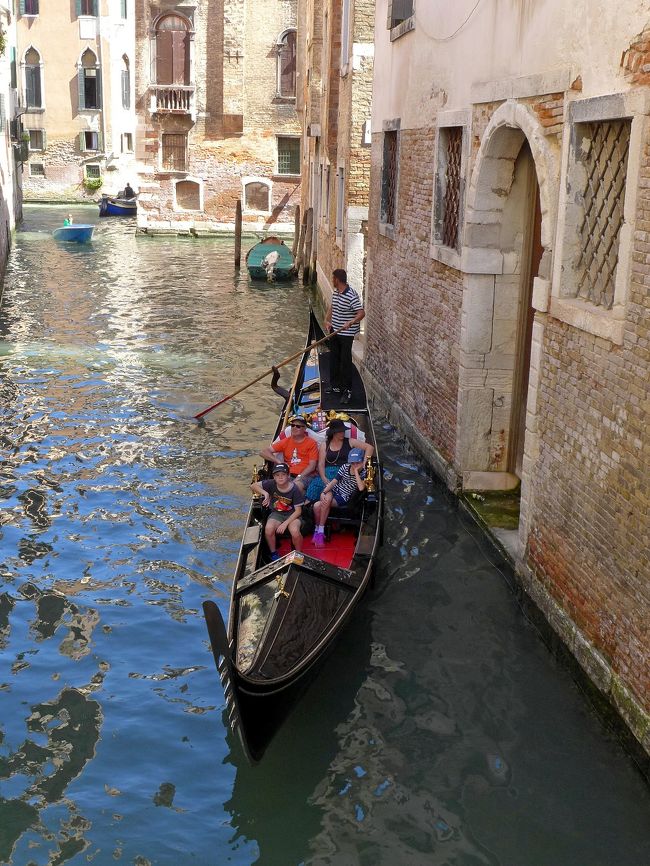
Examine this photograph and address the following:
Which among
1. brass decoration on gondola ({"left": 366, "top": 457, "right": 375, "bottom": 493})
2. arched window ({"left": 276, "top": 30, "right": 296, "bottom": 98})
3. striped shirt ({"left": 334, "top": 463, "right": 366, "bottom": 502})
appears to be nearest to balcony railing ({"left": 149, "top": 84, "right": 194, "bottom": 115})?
arched window ({"left": 276, "top": 30, "right": 296, "bottom": 98})

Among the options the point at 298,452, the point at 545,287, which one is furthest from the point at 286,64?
the point at 545,287

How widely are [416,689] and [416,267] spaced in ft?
14.2

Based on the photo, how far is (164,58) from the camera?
2619cm

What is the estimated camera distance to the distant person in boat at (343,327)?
9234 mm

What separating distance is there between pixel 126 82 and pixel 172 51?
7.32 meters

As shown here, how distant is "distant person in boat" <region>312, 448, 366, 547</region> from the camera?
6.02 metres

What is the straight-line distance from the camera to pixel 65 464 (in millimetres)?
8234

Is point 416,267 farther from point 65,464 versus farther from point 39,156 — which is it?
point 39,156

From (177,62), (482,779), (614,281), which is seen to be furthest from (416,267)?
(177,62)

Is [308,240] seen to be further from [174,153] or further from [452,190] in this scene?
[452,190]

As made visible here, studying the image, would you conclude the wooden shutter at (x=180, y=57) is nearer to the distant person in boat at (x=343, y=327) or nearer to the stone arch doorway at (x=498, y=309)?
the distant person in boat at (x=343, y=327)

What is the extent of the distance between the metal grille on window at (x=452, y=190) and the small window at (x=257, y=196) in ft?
67.4

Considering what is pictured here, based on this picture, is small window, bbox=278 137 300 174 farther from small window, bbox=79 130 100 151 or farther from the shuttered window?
small window, bbox=79 130 100 151

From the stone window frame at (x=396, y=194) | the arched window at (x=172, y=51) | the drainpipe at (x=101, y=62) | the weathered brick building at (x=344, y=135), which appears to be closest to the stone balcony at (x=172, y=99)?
the arched window at (x=172, y=51)
